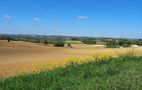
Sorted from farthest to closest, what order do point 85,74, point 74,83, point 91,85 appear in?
point 85,74 < point 74,83 < point 91,85

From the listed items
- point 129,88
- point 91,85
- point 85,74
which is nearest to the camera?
point 129,88

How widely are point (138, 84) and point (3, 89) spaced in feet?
13.4

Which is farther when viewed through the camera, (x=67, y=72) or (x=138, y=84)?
(x=67, y=72)

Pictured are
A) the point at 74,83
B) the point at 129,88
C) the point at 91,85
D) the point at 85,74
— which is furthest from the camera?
the point at 85,74

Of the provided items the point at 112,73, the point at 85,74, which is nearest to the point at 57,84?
the point at 85,74

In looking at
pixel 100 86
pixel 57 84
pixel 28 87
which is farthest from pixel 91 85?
pixel 28 87

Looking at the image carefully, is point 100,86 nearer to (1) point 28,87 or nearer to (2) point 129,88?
(2) point 129,88

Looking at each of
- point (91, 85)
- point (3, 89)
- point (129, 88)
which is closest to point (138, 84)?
point (129, 88)

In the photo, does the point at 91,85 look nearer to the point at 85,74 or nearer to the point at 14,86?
the point at 14,86

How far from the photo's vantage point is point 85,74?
14.9 meters

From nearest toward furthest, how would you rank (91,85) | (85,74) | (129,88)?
(129,88), (91,85), (85,74)

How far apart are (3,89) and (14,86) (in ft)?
1.49

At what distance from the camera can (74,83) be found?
11891mm

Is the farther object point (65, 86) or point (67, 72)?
point (67, 72)
